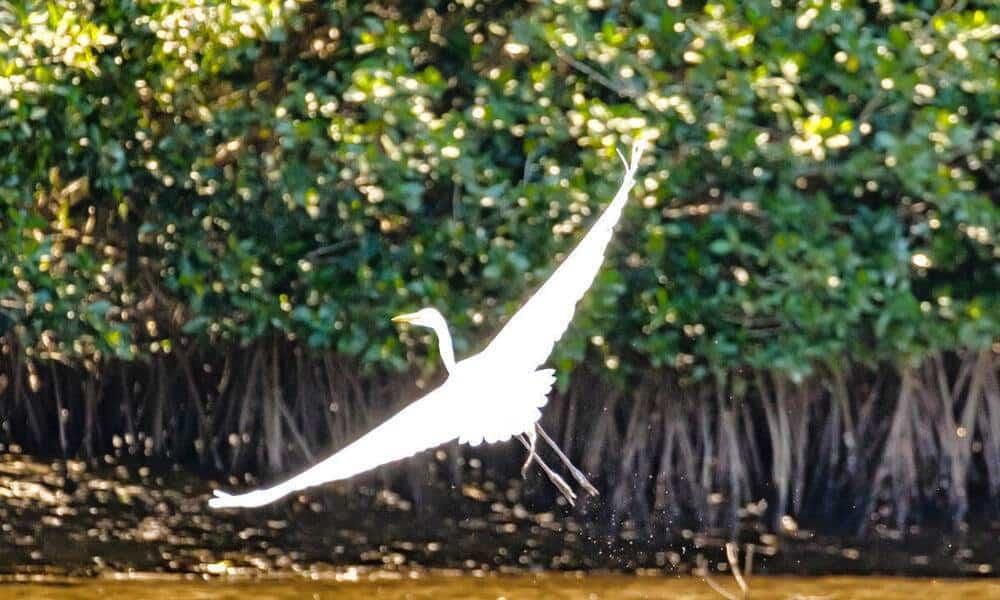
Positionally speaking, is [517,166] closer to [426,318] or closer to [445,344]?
[445,344]

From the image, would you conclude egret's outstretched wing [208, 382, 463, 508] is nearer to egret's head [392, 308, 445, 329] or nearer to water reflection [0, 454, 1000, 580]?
egret's head [392, 308, 445, 329]

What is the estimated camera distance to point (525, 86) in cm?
855

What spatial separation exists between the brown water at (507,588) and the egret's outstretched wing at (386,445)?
3.51 m

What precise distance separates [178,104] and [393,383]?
93.3 inches

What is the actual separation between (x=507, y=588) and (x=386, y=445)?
4117 mm

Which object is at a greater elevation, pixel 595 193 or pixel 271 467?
pixel 595 193

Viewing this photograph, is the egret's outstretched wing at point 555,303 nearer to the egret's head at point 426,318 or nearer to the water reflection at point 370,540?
the egret's head at point 426,318

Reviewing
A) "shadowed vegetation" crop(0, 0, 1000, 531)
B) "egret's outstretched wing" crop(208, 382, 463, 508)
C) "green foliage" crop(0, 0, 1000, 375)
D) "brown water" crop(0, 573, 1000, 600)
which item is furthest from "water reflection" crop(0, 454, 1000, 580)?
"egret's outstretched wing" crop(208, 382, 463, 508)

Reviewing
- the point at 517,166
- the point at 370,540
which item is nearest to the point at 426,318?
the point at 517,166

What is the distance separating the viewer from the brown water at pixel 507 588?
820 cm

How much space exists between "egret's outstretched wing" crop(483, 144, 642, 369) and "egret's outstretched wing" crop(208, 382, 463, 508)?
218 mm

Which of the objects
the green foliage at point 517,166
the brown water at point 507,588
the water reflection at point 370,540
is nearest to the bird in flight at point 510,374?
the green foliage at point 517,166

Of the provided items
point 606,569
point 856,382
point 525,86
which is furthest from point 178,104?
point 856,382

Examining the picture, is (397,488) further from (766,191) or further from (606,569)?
(766,191)
